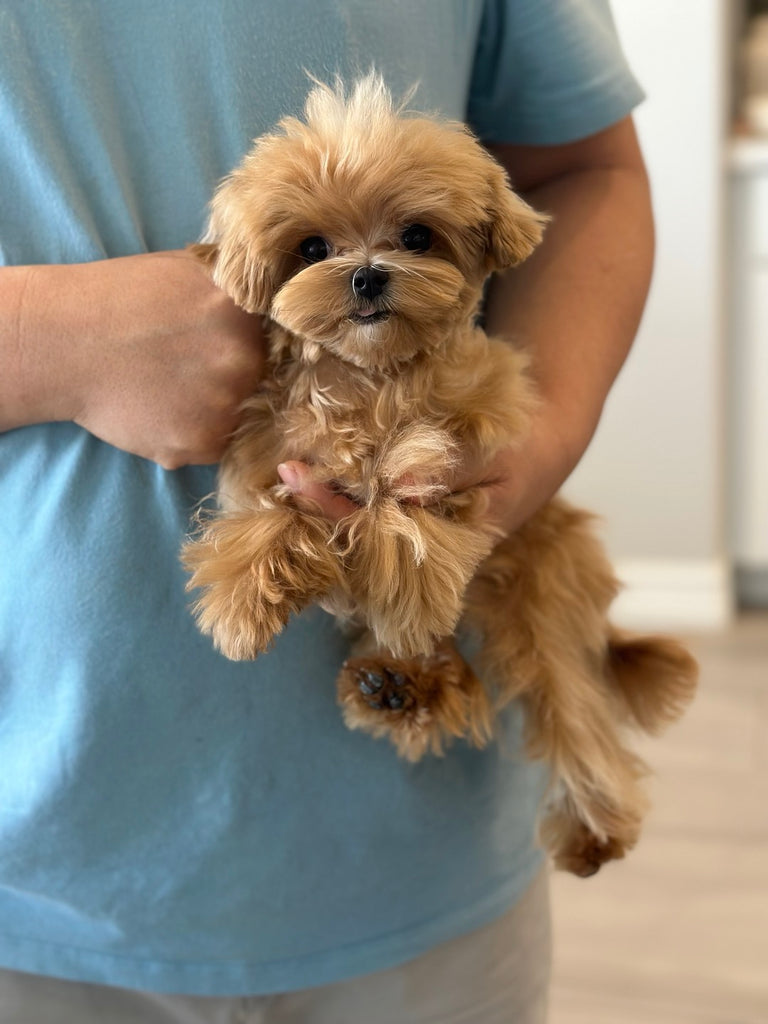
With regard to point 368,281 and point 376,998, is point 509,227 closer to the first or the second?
point 368,281

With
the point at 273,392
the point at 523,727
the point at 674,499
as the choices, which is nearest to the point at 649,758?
the point at 674,499

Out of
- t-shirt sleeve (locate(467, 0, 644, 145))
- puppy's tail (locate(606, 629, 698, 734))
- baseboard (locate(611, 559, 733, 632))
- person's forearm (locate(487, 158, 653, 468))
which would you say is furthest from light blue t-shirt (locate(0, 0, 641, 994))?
baseboard (locate(611, 559, 733, 632))

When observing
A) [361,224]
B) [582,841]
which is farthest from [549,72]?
[582,841]

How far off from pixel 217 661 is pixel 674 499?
2.30 m

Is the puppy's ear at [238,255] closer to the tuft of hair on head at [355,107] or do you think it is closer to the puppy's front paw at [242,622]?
the tuft of hair on head at [355,107]

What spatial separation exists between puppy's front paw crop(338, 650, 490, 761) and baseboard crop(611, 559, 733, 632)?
2.10 m

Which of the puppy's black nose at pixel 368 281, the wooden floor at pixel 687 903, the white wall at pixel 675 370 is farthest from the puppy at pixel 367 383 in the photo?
the white wall at pixel 675 370

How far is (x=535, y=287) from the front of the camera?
0.91 meters

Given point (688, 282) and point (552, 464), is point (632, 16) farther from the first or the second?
point (552, 464)

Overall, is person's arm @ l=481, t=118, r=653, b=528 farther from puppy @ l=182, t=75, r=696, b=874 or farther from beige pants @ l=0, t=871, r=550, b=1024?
beige pants @ l=0, t=871, r=550, b=1024

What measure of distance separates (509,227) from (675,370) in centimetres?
219

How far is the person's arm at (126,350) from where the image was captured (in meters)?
0.69

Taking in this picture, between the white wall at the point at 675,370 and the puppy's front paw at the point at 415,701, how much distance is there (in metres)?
1.97

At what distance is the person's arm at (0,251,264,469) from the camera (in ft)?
2.26
